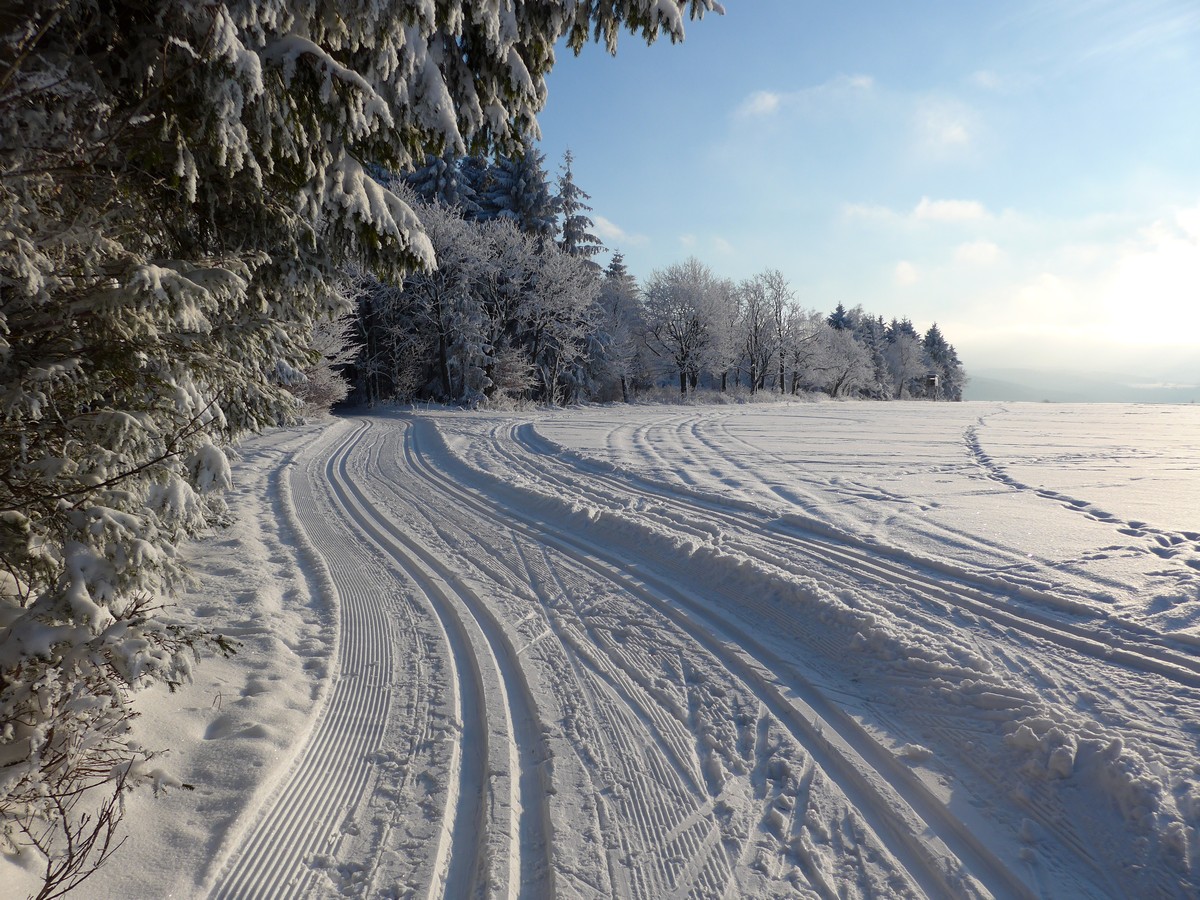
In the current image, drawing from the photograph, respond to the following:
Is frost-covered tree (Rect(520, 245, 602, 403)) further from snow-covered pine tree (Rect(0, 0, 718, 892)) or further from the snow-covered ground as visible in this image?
snow-covered pine tree (Rect(0, 0, 718, 892))

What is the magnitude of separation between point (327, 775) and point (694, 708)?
2.23m

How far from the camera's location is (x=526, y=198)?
117 feet

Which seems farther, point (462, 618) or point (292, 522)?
point (292, 522)

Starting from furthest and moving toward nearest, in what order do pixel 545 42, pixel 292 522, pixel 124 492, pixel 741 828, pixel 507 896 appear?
1. pixel 292 522
2. pixel 545 42
3. pixel 124 492
4. pixel 741 828
5. pixel 507 896

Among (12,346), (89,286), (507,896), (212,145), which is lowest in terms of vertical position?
(507,896)

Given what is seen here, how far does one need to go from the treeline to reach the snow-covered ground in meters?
23.3

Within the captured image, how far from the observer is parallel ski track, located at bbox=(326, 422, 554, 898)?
2.70 meters

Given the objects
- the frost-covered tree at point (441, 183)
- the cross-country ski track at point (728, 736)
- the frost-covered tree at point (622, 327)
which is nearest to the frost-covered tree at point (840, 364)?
the frost-covered tree at point (622, 327)

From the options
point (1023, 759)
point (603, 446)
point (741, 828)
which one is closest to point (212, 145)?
point (741, 828)

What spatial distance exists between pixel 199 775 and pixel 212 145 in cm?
332

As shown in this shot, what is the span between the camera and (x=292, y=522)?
855 centimetres

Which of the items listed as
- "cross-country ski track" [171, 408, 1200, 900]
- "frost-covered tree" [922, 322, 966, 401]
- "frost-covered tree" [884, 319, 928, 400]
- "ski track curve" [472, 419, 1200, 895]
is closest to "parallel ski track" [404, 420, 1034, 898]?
"cross-country ski track" [171, 408, 1200, 900]

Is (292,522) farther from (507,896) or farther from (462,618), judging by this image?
(507,896)

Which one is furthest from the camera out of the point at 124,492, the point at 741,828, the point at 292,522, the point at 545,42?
the point at 292,522
